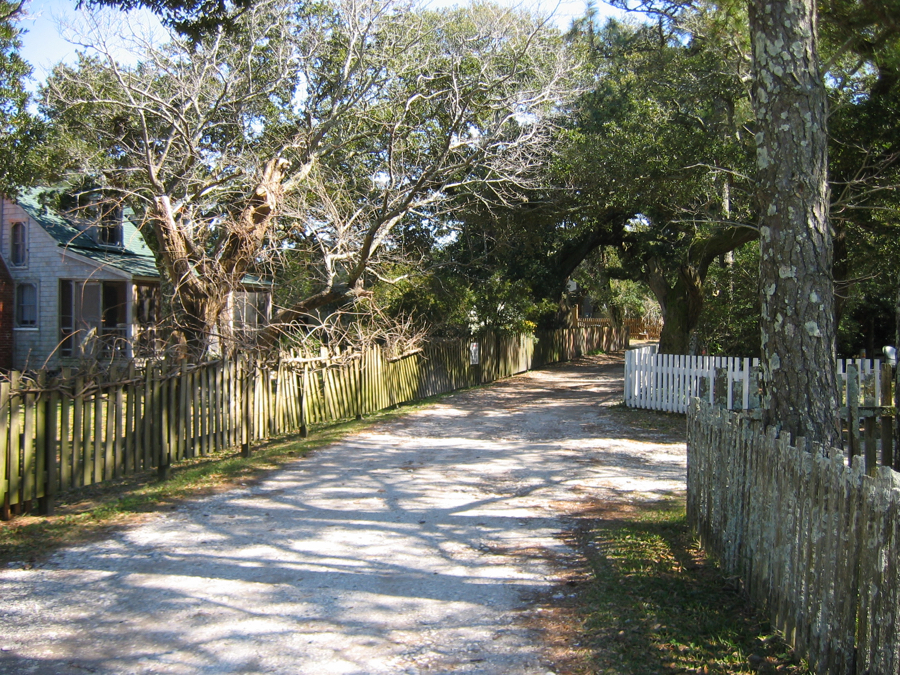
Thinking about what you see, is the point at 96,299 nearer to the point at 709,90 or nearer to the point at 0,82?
the point at 0,82

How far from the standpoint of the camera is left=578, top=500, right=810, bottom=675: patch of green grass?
424 cm

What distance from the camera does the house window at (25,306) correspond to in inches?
933

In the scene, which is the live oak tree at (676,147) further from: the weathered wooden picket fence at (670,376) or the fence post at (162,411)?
the fence post at (162,411)

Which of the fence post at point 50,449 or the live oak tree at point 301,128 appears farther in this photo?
the live oak tree at point 301,128

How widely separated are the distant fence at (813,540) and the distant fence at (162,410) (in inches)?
241

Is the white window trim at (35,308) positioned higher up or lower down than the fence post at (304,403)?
higher up

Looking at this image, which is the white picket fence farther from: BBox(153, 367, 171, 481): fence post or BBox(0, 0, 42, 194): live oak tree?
BBox(0, 0, 42, 194): live oak tree

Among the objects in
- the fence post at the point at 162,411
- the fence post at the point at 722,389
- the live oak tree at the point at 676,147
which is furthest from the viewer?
the live oak tree at the point at 676,147

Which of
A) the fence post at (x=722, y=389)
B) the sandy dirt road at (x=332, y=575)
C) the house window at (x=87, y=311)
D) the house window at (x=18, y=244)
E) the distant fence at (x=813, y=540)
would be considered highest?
the house window at (x=18, y=244)

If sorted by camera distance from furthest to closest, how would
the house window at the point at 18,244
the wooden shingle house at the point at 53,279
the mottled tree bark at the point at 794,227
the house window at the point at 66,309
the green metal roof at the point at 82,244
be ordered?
the house window at the point at 18,244 → the house window at the point at 66,309 → the green metal roof at the point at 82,244 → the wooden shingle house at the point at 53,279 → the mottled tree bark at the point at 794,227

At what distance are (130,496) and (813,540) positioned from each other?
7209 mm

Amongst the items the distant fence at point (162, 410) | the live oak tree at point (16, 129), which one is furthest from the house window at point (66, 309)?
the distant fence at point (162, 410)

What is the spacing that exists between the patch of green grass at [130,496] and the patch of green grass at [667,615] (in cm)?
468

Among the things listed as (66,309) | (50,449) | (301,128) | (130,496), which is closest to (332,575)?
(50,449)
